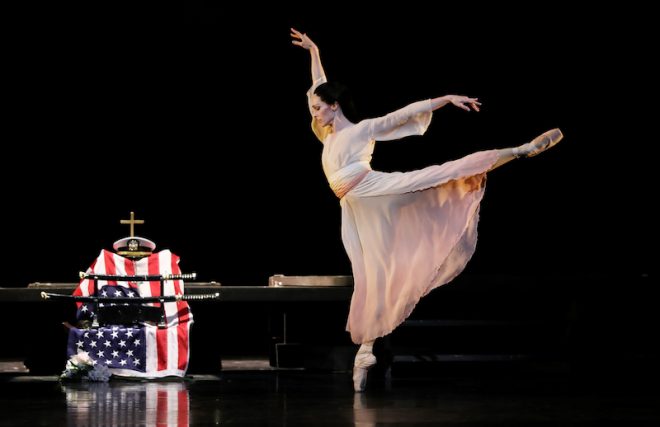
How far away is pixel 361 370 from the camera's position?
14.5 ft

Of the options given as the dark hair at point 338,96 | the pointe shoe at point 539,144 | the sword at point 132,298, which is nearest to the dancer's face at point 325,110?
the dark hair at point 338,96

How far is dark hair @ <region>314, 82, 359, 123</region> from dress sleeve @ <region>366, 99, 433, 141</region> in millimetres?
157

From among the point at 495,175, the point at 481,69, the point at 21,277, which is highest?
the point at 481,69

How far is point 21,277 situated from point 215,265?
1165 mm

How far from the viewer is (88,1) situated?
632 cm

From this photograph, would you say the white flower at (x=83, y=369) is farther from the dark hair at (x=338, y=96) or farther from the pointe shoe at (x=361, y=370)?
the dark hair at (x=338, y=96)

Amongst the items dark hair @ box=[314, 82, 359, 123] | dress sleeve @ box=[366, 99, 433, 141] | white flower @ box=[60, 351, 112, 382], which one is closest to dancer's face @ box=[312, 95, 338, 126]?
dark hair @ box=[314, 82, 359, 123]

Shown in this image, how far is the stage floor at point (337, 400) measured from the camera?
3.39m

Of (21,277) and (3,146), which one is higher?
(3,146)

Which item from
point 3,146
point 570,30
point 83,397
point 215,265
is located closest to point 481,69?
point 570,30

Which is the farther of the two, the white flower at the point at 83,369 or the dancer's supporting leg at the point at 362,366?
the white flower at the point at 83,369

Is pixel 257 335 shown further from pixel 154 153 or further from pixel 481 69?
pixel 481 69

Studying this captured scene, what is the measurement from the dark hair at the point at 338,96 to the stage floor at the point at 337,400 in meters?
1.18

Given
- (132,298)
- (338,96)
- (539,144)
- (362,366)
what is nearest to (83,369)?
(132,298)
